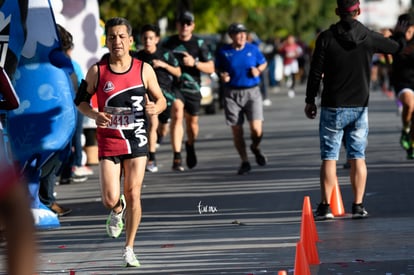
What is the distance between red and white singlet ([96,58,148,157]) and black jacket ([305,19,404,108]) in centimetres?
281

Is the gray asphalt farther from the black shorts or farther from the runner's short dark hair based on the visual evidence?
the runner's short dark hair

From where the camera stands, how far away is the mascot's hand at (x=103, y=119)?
9.22 metres

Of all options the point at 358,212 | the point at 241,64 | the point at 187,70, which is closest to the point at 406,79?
the point at 241,64

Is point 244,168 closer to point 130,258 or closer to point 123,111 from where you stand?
point 123,111

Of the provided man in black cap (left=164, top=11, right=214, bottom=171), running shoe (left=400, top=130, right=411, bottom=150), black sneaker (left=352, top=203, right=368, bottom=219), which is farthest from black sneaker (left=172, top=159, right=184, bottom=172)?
black sneaker (left=352, top=203, right=368, bottom=219)

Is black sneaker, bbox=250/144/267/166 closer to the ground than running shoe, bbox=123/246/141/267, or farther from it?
closer to the ground

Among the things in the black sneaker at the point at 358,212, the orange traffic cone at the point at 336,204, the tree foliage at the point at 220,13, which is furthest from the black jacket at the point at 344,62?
the tree foliage at the point at 220,13

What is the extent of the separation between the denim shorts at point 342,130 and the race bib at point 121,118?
292 centimetres

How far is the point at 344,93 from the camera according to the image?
11758mm

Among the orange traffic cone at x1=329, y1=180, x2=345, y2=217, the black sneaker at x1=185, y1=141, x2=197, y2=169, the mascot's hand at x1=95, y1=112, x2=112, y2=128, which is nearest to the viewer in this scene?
the mascot's hand at x1=95, y1=112, x2=112, y2=128

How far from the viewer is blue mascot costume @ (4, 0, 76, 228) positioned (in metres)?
11.9

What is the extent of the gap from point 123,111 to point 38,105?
289cm

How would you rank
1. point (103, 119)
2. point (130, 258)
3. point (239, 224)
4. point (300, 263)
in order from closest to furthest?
point (300, 263), point (130, 258), point (103, 119), point (239, 224)

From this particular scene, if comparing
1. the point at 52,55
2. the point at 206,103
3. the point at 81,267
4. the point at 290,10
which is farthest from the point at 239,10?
the point at 81,267
